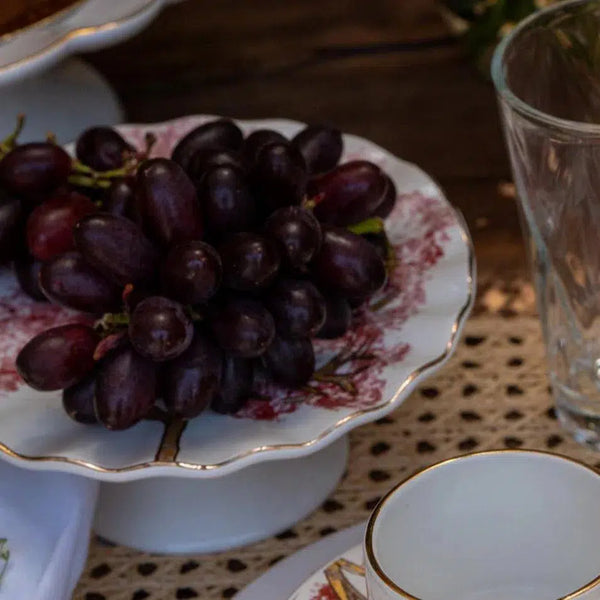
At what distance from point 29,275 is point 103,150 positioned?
0.07 metres

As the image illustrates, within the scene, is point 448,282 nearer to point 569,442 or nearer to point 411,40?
point 569,442

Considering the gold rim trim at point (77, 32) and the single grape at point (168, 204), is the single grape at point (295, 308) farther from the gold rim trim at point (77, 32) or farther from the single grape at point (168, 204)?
the gold rim trim at point (77, 32)

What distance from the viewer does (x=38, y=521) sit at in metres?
0.49

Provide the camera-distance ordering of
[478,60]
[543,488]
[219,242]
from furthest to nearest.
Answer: [478,60], [219,242], [543,488]

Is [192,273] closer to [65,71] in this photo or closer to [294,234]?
[294,234]

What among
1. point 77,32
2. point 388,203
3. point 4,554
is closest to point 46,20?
point 77,32

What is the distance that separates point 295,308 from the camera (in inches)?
19.6

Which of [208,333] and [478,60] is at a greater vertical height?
[208,333]

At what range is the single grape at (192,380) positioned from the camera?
0.48 meters

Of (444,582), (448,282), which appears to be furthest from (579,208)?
(444,582)

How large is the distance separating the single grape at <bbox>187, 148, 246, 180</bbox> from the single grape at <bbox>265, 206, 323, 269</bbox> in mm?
36

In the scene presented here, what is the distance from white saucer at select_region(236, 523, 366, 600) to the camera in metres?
0.46

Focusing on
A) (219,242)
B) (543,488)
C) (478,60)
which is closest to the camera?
(543,488)

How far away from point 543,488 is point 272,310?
0.14 metres
